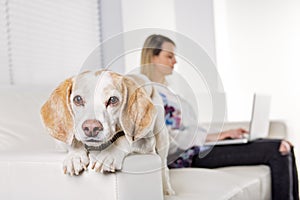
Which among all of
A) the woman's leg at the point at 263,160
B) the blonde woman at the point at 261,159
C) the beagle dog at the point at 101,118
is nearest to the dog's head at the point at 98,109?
Result: the beagle dog at the point at 101,118

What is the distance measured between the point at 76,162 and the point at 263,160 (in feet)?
4.23

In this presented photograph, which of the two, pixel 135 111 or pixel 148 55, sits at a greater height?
pixel 148 55

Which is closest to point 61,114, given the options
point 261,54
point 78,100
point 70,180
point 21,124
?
point 78,100

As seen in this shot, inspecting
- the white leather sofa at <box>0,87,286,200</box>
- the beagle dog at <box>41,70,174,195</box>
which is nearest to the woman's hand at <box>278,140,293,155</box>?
the white leather sofa at <box>0,87,286,200</box>

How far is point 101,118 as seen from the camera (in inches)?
38.2

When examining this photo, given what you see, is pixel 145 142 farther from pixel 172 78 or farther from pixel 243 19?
pixel 243 19

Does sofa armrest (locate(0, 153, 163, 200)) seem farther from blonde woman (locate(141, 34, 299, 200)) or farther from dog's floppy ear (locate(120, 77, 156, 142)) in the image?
blonde woman (locate(141, 34, 299, 200))

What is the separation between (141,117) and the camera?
104cm

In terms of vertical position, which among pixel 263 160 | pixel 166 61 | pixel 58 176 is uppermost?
pixel 166 61

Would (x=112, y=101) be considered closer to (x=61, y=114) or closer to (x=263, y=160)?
(x=61, y=114)

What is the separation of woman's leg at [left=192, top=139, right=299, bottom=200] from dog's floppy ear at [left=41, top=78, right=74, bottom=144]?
115 cm

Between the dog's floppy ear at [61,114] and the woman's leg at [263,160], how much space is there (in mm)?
1153

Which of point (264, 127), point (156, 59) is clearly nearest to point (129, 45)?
point (156, 59)

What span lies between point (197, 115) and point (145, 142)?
6.9 inches
